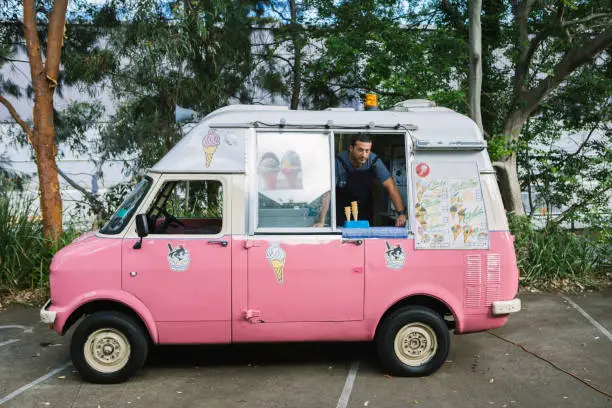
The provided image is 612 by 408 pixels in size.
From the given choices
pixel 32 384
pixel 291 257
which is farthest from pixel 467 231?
pixel 32 384

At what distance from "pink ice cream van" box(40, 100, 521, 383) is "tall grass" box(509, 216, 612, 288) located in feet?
Result: 14.4

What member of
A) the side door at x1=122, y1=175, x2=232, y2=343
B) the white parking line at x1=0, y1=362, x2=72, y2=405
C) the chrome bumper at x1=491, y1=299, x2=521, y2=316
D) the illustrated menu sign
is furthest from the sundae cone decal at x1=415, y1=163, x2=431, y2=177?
the white parking line at x1=0, y1=362, x2=72, y2=405

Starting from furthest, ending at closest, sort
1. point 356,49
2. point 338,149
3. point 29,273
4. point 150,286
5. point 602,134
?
1. point 602,134
2. point 356,49
3. point 29,273
4. point 338,149
5. point 150,286

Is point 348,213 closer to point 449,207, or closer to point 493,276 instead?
point 449,207

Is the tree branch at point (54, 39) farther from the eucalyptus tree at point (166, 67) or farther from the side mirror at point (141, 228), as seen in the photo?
the side mirror at point (141, 228)

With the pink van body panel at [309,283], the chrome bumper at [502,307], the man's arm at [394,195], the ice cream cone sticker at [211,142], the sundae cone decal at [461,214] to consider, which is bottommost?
the chrome bumper at [502,307]

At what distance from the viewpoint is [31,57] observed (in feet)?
30.8

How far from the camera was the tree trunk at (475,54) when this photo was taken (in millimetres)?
10070

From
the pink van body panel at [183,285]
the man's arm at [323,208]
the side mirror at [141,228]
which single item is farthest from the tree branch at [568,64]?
the side mirror at [141,228]

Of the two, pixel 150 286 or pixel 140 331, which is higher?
pixel 150 286

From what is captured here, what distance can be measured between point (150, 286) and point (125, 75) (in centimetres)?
687

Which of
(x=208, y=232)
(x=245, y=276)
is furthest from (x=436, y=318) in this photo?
(x=208, y=232)

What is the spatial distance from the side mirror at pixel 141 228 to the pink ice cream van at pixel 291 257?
0.05ft

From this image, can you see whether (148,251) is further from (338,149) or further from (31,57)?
(31,57)
